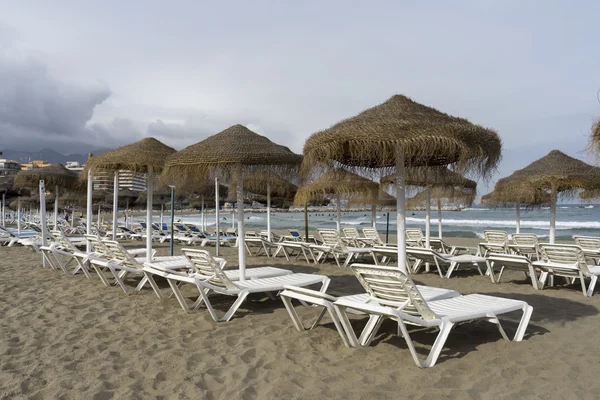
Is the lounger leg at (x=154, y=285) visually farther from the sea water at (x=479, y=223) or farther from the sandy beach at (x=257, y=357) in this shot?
the sea water at (x=479, y=223)

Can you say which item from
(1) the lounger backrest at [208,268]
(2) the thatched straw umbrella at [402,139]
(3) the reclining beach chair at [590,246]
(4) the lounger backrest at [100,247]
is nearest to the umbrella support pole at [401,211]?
(2) the thatched straw umbrella at [402,139]

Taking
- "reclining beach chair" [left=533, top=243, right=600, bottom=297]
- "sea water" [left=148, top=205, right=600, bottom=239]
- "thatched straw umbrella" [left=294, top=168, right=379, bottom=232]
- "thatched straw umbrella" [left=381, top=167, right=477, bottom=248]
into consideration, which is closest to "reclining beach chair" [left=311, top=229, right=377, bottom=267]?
"thatched straw umbrella" [left=294, top=168, right=379, bottom=232]

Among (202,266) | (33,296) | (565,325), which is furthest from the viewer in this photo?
(33,296)

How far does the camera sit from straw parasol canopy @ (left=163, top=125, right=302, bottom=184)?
17.1ft

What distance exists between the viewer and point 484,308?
11.9ft

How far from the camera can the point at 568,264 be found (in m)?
6.20

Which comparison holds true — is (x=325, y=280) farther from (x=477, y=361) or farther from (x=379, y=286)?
(x=477, y=361)

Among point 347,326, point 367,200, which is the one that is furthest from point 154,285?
point 367,200

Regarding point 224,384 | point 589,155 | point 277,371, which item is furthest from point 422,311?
point 589,155

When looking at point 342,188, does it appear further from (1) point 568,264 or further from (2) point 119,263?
(2) point 119,263

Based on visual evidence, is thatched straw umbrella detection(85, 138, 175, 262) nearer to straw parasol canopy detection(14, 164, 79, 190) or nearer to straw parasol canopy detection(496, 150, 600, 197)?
straw parasol canopy detection(14, 164, 79, 190)

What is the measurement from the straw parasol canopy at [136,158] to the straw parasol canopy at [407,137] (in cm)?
298

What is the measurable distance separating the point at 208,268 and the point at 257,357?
1.66 m

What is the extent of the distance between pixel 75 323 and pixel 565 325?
473 centimetres
